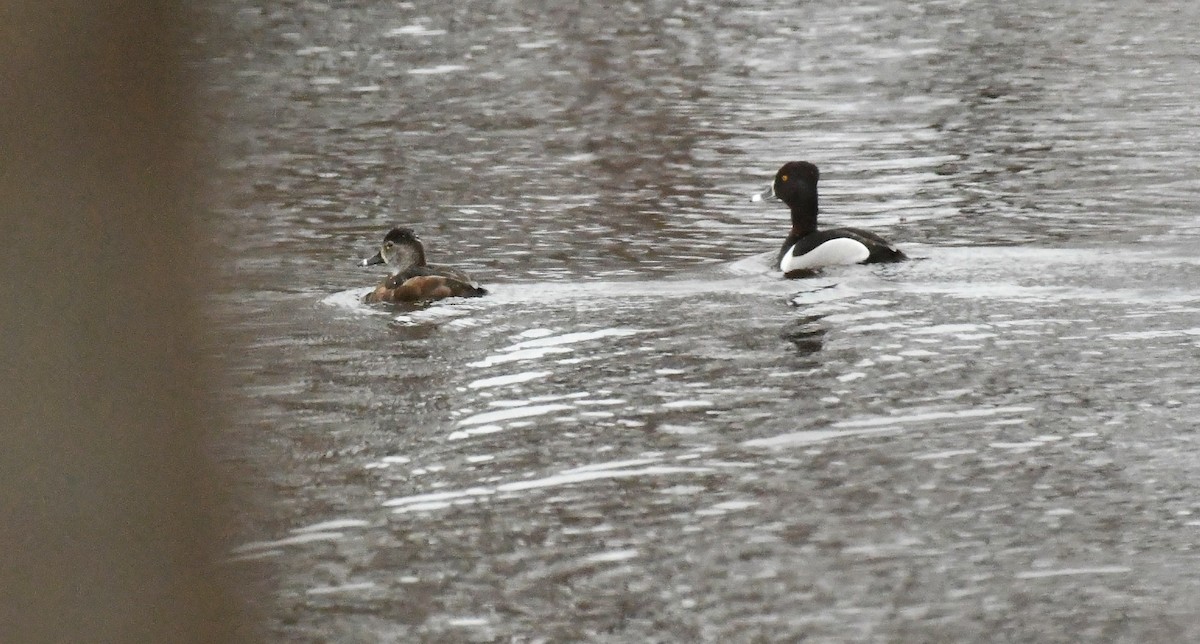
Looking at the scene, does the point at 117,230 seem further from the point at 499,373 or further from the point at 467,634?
the point at 499,373

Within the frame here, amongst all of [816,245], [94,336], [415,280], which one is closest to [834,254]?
[816,245]

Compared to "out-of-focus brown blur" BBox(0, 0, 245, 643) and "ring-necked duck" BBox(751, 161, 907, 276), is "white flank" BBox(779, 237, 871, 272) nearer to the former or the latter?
"ring-necked duck" BBox(751, 161, 907, 276)

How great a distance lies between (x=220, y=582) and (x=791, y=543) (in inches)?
189

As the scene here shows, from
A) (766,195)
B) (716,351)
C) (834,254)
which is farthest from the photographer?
(766,195)

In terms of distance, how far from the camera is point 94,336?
1.10 meters

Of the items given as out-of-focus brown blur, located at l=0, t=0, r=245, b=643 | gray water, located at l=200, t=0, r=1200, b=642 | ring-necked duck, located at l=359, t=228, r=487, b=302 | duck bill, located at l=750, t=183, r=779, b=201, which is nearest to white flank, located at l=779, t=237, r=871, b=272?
gray water, located at l=200, t=0, r=1200, b=642

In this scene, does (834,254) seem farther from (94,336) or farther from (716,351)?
(94,336)

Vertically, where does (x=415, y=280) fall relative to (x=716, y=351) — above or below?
above

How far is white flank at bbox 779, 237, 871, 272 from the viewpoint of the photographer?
10891 millimetres

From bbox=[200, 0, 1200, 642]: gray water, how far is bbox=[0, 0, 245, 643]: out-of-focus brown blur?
0.90m

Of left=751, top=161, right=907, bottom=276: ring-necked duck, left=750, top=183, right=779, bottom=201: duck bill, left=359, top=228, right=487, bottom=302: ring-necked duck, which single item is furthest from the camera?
left=750, top=183, right=779, bottom=201: duck bill

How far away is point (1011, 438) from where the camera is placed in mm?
7250

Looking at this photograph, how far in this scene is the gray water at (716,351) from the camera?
5512 millimetres

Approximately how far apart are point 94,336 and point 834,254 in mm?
10005
